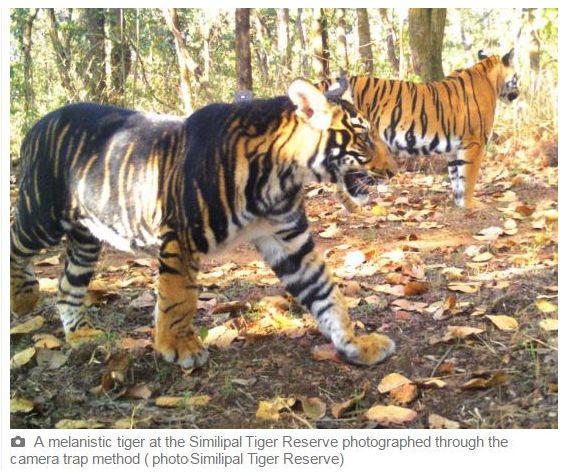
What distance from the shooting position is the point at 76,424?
94.7 inches

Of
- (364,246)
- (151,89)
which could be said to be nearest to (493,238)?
(364,246)

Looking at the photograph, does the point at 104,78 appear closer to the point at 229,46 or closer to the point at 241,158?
the point at 229,46

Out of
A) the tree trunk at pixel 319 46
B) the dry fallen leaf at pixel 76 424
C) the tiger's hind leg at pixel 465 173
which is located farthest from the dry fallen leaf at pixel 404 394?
the tree trunk at pixel 319 46

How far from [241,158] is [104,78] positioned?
5.69 meters

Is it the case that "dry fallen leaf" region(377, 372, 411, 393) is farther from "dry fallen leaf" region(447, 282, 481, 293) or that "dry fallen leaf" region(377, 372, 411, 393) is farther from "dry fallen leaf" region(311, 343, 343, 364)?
"dry fallen leaf" region(447, 282, 481, 293)

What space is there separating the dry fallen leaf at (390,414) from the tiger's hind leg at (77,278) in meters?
1.54

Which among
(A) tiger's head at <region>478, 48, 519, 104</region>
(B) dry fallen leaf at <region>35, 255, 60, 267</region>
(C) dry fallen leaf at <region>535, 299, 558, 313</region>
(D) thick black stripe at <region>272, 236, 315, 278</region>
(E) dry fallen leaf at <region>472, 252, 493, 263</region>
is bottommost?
(B) dry fallen leaf at <region>35, 255, 60, 267</region>

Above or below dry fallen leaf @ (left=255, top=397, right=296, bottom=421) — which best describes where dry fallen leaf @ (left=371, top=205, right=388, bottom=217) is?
below

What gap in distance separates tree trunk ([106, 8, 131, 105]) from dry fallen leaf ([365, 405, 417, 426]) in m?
6.11

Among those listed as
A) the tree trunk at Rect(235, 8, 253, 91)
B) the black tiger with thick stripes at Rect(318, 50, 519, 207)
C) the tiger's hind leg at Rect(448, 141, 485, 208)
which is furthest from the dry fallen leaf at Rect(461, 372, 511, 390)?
the tree trunk at Rect(235, 8, 253, 91)

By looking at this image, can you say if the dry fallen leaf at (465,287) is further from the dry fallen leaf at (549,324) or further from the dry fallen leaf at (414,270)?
the dry fallen leaf at (549,324)

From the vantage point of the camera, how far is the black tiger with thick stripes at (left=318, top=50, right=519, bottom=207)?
21.6 ft
